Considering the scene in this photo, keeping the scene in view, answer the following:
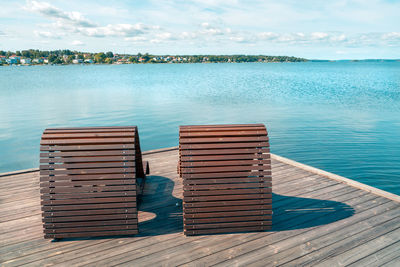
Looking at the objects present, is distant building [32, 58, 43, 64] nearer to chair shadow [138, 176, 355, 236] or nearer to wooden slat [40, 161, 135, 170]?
chair shadow [138, 176, 355, 236]

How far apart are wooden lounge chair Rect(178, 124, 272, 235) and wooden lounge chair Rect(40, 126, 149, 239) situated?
2.72ft

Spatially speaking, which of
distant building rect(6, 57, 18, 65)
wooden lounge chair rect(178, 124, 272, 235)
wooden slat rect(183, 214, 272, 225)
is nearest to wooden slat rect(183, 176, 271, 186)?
wooden lounge chair rect(178, 124, 272, 235)

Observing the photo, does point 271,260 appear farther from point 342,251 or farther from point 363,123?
point 363,123

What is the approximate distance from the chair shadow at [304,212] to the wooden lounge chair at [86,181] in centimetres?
245

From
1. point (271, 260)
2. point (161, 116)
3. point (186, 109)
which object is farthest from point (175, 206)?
point (186, 109)

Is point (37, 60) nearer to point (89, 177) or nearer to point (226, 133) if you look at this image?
point (89, 177)

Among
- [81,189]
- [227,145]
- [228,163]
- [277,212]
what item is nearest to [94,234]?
[81,189]

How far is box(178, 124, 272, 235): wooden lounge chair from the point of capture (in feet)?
14.4

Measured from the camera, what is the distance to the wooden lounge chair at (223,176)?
4.38 m

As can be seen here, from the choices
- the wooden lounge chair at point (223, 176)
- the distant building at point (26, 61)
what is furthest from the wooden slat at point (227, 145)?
the distant building at point (26, 61)

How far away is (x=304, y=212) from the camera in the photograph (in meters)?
5.26

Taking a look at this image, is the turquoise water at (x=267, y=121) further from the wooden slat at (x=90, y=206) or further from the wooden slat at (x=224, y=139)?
the wooden slat at (x=90, y=206)

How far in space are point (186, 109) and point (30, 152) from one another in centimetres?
1285

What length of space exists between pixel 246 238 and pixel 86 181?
2489mm
